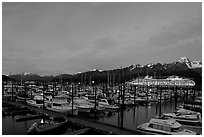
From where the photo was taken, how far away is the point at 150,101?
29.8 metres

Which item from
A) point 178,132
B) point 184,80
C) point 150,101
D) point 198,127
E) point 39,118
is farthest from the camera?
point 184,80

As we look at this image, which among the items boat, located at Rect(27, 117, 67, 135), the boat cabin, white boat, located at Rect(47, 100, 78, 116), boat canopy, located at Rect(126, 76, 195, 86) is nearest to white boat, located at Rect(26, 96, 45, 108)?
white boat, located at Rect(47, 100, 78, 116)

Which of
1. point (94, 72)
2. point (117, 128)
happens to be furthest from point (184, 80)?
point (117, 128)

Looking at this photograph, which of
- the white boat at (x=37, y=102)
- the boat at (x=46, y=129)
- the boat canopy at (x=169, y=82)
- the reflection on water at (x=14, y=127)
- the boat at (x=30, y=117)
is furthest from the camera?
the boat canopy at (x=169, y=82)

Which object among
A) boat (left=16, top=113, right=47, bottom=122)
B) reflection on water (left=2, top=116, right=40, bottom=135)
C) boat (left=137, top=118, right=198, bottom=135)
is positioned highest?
boat (left=137, top=118, right=198, bottom=135)

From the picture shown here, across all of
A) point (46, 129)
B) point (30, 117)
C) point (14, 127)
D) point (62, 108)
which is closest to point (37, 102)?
point (62, 108)

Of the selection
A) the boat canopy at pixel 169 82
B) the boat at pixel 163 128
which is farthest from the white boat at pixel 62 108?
the boat canopy at pixel 169 82

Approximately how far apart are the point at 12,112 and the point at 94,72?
10466cm

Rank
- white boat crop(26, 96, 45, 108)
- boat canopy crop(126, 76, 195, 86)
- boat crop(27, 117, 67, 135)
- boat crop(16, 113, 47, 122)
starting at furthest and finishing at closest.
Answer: boat canopy crop(126, 76, 195, 86) < white boat crop(26, 96, 45, 108) < boat crop(16, 113, 47, 122) < boat crop(27, 117, 67, 135)

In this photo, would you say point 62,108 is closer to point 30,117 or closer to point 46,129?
point 30,117

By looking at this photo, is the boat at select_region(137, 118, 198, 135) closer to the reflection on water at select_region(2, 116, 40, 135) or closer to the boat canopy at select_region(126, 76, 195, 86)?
the reflection on water at select_region(2, 116, 40, 135)

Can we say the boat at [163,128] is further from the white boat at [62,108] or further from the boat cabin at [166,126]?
the white boat at [62,108]

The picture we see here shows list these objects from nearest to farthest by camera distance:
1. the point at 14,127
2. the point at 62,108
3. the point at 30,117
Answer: the point at 14,127 < the point at 30,117 < the point at 62,108

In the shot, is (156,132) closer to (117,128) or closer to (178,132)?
(178,132)
